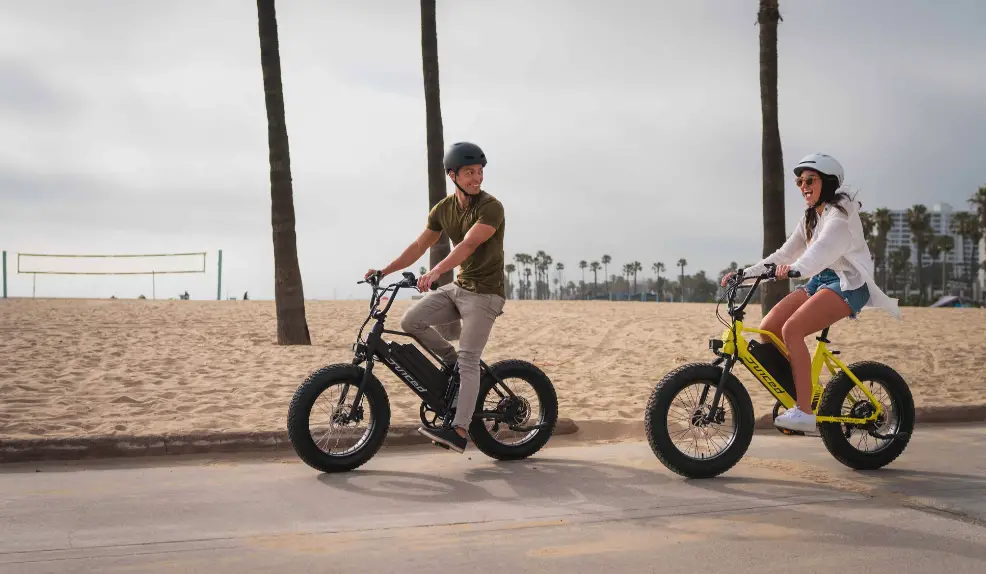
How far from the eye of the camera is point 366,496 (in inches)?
204

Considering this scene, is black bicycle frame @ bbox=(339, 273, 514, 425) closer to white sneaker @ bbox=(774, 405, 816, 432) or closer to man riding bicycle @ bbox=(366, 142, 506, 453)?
man riding bicycle @ bbox=(366, 142, 506, 453)

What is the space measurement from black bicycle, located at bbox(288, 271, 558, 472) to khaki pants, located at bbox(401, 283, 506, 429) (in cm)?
12

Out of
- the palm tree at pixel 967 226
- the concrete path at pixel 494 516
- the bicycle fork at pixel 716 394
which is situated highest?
the palm tree at pixel 967 226

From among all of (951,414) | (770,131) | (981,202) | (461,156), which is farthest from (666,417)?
(981,202)

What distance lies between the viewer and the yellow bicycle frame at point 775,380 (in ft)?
18.7

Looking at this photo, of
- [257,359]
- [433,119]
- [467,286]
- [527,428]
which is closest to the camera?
[467,286]

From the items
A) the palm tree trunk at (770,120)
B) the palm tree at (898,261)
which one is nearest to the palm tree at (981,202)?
the palm tree at (898,261)

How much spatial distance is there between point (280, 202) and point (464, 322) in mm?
8580

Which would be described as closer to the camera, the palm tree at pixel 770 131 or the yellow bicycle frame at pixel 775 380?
the yellow bicycle frame at pixel 775 380

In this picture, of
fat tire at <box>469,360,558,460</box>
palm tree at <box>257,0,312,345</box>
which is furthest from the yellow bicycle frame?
palm tree at <box>257,0,312,345</box>

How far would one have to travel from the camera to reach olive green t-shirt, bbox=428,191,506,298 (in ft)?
19.4

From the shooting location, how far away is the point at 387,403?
6031mm

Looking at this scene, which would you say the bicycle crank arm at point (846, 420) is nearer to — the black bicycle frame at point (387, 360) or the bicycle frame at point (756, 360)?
the bicycle frame at point (756, 360)

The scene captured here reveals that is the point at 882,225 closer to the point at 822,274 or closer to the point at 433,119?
the point at 433,119
